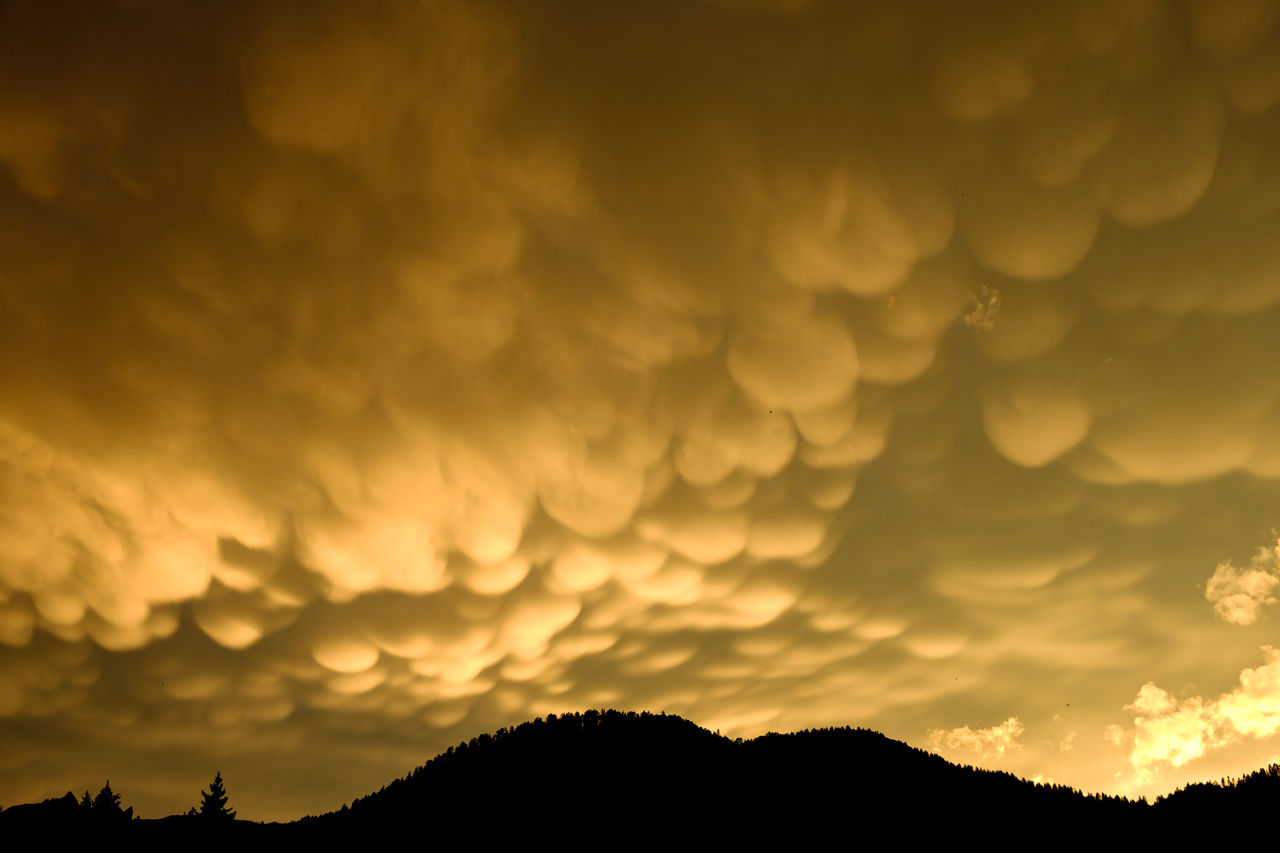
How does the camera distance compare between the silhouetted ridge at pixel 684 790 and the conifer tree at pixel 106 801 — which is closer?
the silhouetted ridge at pixel 684 790

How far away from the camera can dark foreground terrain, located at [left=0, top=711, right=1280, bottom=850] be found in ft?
136

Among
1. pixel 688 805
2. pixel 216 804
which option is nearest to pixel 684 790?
pixel 688 805

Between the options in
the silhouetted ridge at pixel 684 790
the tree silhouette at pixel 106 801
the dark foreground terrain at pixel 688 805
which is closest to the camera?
the dark foreground terrain at pixel 688 805

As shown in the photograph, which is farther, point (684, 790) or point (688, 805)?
point (684, 790)

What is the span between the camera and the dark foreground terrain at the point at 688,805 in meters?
41.4

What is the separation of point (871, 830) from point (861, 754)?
51.8 ft

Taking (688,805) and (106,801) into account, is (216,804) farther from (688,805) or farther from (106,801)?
(688,805)

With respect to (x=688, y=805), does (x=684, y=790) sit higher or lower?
higher

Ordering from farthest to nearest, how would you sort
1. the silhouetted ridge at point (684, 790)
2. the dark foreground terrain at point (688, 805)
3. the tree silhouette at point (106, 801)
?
the tree silhouette at point (106, 801) < the silhouetted ridge at point (684, 790) < the dark foreground terrain at point (688, 805)

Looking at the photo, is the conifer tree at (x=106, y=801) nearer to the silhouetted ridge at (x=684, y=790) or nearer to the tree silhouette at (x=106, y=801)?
the tree silhouette at (x=106, y=801)

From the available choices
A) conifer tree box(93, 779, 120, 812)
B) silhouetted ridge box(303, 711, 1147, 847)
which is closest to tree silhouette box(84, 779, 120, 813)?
conifer tree box(93, 779, 120, 812)

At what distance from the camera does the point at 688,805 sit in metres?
55.9

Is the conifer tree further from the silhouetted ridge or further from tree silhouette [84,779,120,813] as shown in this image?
the silhouetted ridge

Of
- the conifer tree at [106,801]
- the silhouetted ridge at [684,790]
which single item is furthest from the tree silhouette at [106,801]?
the silhouetted ridge at [684,790]
